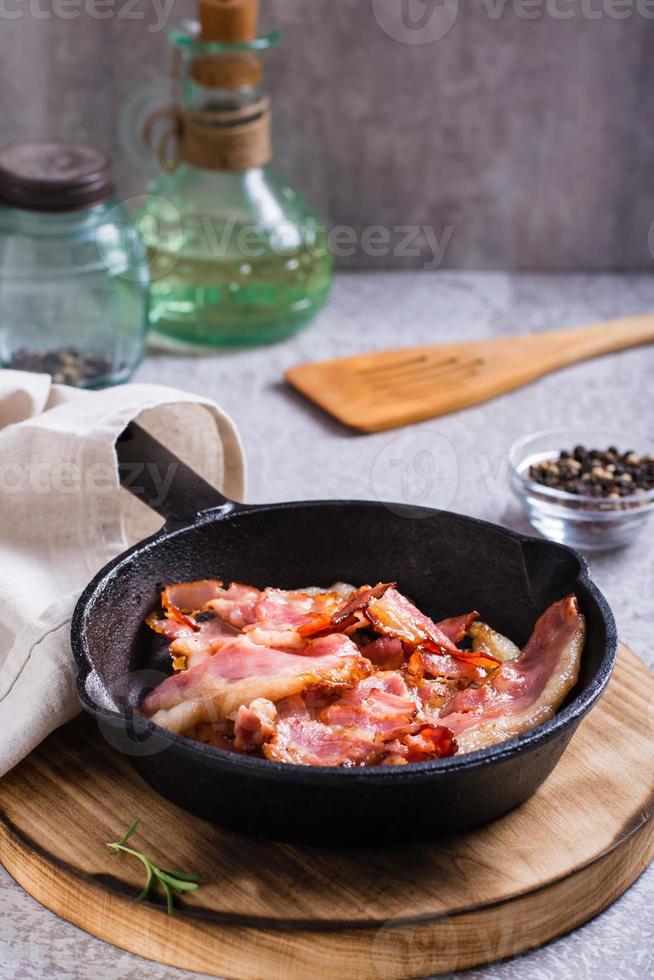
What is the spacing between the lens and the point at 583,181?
84.0 inches

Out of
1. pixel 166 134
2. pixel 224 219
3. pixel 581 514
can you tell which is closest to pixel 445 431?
pixel 581 514

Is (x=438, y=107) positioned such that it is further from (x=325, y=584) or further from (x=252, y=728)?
(x=252, y=728)

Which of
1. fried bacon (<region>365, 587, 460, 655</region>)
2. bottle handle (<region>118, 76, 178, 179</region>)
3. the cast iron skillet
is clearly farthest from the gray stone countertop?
bottle handle (<region>118, 76, 178, 179</region>)

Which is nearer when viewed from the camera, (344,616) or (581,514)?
(344,616)

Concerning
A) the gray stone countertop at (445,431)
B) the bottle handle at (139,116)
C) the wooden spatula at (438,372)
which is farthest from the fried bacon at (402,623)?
the bottle handle at (139,116)

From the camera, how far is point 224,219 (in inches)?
70.0

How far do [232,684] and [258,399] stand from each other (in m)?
0.83

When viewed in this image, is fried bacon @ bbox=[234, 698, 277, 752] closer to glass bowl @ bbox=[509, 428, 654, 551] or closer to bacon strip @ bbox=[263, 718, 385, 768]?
bacon strip @ bbox=[263, 718, 385, 768]

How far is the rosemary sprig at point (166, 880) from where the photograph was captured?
0.86 metres

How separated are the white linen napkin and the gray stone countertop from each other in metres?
0.15

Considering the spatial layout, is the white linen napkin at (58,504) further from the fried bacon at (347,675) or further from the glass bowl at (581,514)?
the glass bowl at (581,514)

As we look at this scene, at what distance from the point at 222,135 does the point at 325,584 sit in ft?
2.67

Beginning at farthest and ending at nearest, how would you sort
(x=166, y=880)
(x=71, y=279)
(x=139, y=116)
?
(x=139, y=116)
(x=71, y=279)
(x=166, y=880)

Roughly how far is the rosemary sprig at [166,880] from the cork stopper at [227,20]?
1191 millimetres
